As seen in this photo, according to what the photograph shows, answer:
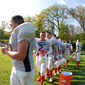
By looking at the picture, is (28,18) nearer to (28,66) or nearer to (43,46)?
(43,46)

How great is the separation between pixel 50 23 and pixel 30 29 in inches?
1062

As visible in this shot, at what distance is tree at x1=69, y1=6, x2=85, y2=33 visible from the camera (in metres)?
24.1

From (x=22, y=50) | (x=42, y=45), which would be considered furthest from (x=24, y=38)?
(x=42, y=45)

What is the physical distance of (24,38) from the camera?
1.70 m

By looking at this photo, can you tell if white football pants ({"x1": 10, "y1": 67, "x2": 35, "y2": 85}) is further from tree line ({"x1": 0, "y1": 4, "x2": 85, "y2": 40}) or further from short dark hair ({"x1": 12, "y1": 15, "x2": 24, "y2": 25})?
tree line ({"x1": 0, "y1": 4, "x2": 85, "y2": 40})

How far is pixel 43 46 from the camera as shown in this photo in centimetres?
468

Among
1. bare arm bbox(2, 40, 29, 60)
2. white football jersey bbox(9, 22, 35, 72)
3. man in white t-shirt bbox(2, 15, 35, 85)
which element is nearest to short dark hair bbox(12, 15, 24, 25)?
man in white t-shirt bbox(2, 15, 35, 85)

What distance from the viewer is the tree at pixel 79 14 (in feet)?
Result: 79.1

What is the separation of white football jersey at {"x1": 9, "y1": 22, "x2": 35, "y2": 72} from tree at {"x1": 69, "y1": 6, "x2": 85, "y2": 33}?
23711 millimetres

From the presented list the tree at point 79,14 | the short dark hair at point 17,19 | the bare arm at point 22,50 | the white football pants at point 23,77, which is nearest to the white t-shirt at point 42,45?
→ the white football pants at point 23,77

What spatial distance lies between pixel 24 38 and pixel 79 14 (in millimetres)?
24511

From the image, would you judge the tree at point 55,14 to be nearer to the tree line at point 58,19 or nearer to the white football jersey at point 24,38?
the tree line at point 58,19

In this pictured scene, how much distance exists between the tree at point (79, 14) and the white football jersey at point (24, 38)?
23711 mm

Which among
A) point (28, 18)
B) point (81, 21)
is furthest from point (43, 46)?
point (28, 18)
